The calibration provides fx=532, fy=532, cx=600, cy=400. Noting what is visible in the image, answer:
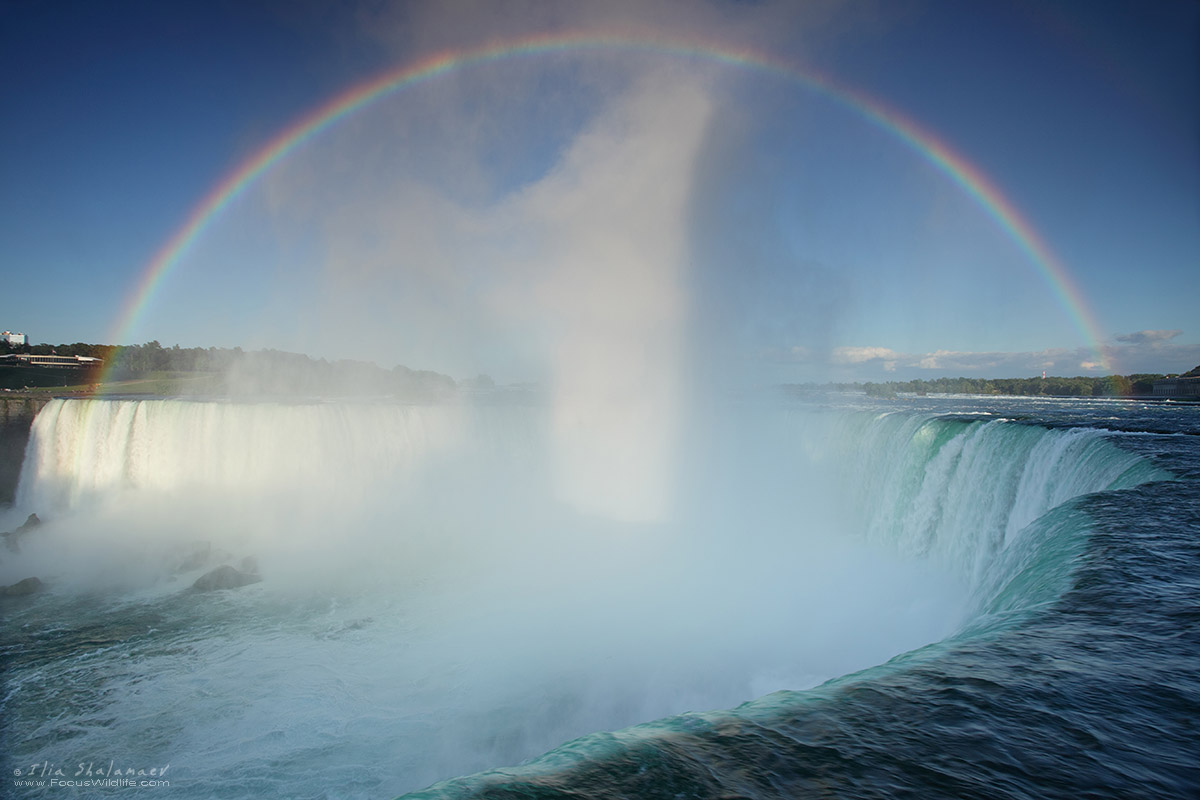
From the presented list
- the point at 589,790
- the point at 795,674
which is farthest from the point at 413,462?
the point at 589,790

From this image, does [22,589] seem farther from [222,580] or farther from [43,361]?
[43,361]

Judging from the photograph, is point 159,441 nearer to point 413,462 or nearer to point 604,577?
point 413,462

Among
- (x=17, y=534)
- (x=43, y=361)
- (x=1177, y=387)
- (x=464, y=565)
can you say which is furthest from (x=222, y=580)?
(x=1177, y=387)

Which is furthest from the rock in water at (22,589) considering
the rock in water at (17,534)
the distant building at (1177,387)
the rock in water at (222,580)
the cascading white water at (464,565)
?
the distant building at (1177,387)

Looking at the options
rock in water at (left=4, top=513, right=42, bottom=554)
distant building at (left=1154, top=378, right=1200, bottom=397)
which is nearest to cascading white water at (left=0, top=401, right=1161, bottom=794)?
rock in water at (left=4, top=513, right=42, bottom=554)

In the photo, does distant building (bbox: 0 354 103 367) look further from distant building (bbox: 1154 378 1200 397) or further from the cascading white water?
distant building (bbox: 1154 378 1200 397)
